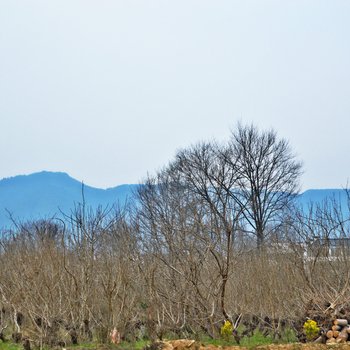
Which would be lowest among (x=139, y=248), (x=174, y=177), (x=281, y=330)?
(x=281, y=330)

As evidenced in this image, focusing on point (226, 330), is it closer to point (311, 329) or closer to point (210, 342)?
point (210, 342)

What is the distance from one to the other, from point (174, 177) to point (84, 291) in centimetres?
2361

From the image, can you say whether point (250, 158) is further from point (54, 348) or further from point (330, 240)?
point (54, 348)

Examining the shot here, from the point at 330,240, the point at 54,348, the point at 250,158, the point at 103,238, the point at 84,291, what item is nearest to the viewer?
the point at 54,348

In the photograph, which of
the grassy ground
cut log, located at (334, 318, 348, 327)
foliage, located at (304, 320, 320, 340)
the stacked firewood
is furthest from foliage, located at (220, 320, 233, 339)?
cut log, located at (334, 318, 348, 327)

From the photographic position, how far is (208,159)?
3531cm

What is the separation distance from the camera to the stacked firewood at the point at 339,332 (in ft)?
36.1

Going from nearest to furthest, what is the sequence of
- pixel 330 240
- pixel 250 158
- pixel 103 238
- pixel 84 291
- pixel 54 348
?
pixel 54 348 → pixel 84 291 → pixel 103 238 → pixel 330 240 → pixel 250 158

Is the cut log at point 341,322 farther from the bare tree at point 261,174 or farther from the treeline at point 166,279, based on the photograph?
the bare tree at point 261,174

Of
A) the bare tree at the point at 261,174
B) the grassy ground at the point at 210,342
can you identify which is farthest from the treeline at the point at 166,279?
the bare tree at the point at 261,174

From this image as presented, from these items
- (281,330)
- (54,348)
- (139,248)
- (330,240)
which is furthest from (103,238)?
(330,240)

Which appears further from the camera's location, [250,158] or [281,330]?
[250,158]

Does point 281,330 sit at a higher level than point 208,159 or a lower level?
lower

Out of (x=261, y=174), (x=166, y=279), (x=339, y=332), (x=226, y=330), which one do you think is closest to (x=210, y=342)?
(x=226, y=330)
